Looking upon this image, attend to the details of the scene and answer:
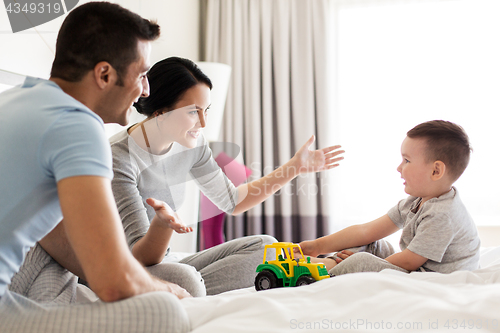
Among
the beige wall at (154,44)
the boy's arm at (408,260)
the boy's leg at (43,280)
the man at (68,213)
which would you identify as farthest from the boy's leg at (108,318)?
the beige wall at (154,44)

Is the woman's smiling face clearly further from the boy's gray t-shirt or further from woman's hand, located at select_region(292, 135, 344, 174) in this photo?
the boy's gray t-shirt

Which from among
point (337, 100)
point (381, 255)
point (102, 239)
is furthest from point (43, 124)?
point (337, 100)

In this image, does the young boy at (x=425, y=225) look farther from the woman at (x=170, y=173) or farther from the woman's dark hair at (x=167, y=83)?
the woman's dark hair at (x=167, y=83)

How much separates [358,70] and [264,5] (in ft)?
2.99

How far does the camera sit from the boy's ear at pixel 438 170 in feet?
4.66

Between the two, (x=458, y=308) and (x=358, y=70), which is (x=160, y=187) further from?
(x=358, y=70)

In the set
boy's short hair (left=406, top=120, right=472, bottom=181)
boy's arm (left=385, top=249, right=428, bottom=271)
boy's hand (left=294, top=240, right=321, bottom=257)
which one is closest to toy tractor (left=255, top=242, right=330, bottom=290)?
boy's arm (left=385, top=249, right=428, bottom=271)

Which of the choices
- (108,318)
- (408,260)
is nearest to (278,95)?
(408,260)

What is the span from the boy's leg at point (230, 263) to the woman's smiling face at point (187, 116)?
444 mm

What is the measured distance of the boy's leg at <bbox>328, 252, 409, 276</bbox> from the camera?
1.28 m

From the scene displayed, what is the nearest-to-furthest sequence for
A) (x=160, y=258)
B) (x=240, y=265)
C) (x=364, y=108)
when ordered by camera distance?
(x=160, y=258) < (x=240, y=265) < (x=364, y=108)

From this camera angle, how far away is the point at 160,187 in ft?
4.99

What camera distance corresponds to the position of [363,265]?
4.20ft

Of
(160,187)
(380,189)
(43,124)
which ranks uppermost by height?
(43,124)
